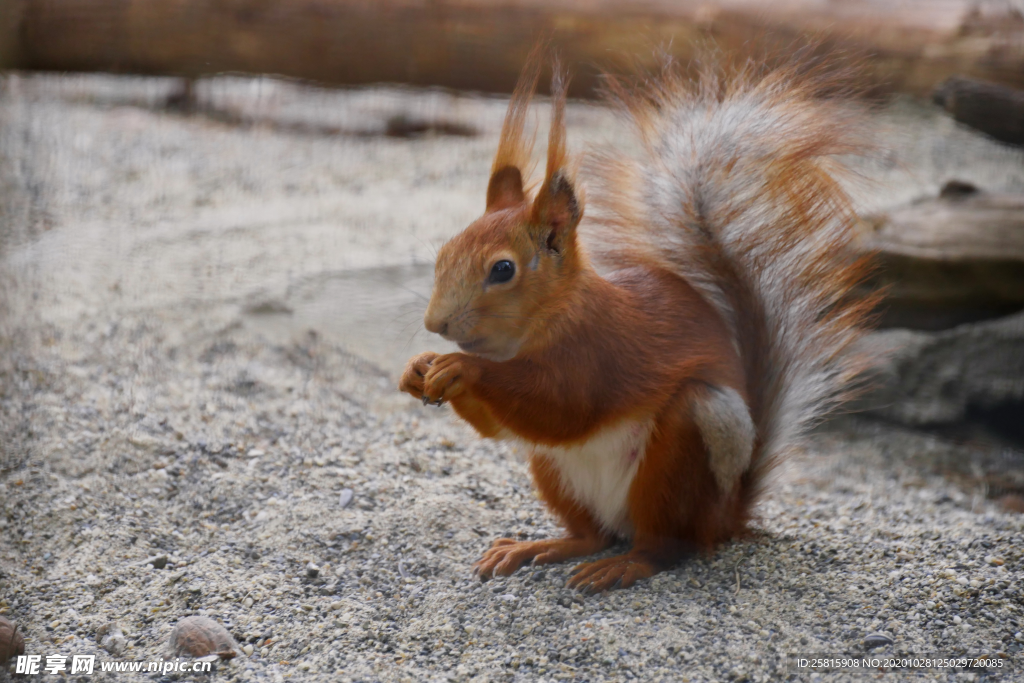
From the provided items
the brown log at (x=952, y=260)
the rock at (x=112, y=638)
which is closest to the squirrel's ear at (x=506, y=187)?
the rock at (x=112, y=638)

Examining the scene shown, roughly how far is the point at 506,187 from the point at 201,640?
1013 millimetres

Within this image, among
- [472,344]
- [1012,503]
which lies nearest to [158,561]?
[472,344]

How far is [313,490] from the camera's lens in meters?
2.24

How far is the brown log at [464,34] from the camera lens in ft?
9.60

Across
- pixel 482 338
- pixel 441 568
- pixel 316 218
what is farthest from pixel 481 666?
pixel 316 218

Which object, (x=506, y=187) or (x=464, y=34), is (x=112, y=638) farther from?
(x=464, y=34)

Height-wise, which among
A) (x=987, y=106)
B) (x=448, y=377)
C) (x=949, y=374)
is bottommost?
(x=949, y=374)

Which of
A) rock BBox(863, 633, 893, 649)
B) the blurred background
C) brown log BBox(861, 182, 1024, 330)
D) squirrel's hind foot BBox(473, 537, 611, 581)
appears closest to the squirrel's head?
squirrel's hind foot BBox(473, 537, 611, 581)

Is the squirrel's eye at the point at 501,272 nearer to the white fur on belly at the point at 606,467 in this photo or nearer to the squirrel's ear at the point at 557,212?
the squirrel's ear at the point at 557,212

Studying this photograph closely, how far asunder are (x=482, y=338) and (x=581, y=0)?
6.10ft

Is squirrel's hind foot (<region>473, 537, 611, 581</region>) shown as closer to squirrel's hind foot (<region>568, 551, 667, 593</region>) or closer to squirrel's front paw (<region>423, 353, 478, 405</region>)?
squirrel's hind foot (<region>568, 551, 667, 593</region>)

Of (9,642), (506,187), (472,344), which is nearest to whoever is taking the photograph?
(9,642)

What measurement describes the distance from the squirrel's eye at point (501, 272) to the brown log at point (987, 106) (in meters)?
1.84

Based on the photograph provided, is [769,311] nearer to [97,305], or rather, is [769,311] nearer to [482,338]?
[482,338]
